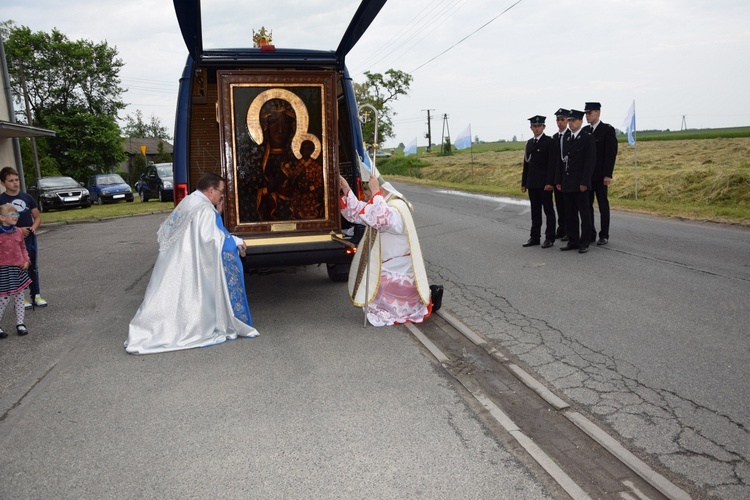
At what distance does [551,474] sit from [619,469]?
0.39m

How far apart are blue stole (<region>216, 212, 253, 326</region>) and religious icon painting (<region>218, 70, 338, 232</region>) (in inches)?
40.3

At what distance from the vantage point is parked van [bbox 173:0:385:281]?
6430 millimetres

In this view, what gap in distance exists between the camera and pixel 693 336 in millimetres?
5148

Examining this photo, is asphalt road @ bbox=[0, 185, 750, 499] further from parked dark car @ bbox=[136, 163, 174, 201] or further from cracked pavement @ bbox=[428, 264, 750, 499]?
parked dark car @ bbox=[136, 163, 174, 201]

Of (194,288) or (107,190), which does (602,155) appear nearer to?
(194,288)

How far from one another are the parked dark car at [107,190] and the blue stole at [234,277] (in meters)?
24.8

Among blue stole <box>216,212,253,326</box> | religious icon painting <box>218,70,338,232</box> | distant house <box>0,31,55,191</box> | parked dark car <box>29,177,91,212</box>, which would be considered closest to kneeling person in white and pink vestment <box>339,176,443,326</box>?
religious icon painting <box>218,70,338,232</box>

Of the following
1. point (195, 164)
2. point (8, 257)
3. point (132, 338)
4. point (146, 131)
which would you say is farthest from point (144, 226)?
point (146, 131)

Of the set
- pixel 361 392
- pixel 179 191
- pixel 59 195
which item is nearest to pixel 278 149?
pixel 179 191

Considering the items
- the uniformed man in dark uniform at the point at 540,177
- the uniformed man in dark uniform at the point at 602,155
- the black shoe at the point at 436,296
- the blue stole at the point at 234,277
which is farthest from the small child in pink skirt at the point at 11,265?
the uniformed man in dark uniform at the point at 602,155

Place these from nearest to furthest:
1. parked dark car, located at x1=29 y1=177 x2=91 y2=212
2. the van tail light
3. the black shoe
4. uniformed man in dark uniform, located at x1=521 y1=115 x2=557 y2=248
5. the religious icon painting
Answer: the black shoe, the van tail light, the religious icon painting, uniformed man in dark uniform, located at x1=521 y1=115 x2=557 y2=248, parked dark car, located at x1=29 y1=177 x2=91 y2=212

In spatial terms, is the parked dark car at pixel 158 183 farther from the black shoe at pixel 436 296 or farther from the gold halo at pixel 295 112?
the black shoe at pixel 436 296

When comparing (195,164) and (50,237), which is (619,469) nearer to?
(195,164)

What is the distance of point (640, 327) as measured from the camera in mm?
5461
